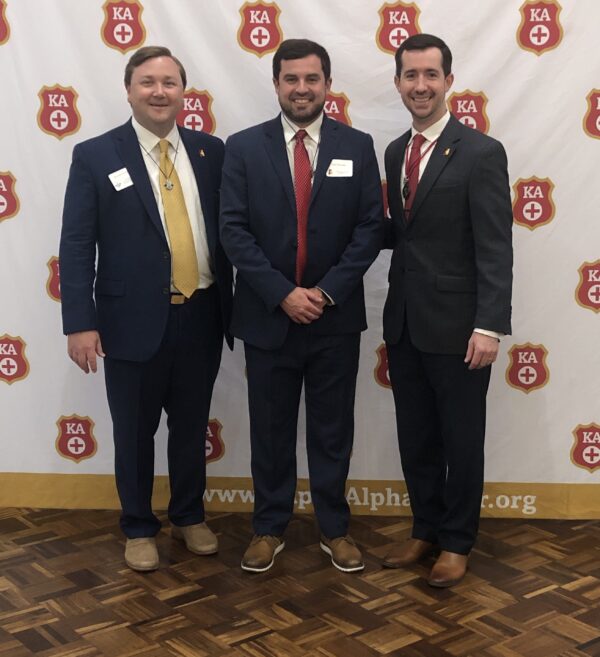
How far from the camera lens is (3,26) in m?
3.47

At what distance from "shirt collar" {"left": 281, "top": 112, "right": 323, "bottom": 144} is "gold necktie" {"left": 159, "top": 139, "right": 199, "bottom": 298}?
1.30 feet

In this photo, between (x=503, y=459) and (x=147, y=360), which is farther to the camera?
(x=503, y=459)

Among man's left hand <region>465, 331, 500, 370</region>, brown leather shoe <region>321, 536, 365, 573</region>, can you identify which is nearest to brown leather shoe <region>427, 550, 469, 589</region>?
brown leather shoe <region>321, 536, 365, 573</region>

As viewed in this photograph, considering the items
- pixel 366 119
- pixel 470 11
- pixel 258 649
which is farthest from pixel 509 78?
pixel 258 649

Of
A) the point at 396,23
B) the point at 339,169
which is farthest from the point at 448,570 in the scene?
the point at 396,23

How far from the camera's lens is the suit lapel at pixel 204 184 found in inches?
123

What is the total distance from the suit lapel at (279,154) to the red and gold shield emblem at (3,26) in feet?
3.82

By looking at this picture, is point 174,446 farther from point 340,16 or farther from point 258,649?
point 340,16

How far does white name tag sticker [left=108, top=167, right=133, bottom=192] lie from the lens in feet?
9.90

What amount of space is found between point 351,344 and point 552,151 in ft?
3.61

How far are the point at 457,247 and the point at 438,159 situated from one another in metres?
0.28

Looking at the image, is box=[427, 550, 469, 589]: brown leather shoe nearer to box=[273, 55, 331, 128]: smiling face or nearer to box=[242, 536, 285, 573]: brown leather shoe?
box=[242, 536, 285, 573]: brown leather shoe

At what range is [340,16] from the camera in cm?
341

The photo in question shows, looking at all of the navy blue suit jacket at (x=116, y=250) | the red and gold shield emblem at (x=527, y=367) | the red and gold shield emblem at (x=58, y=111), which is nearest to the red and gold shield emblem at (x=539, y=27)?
the red and gold shield emblem at (x=527, y=367)
